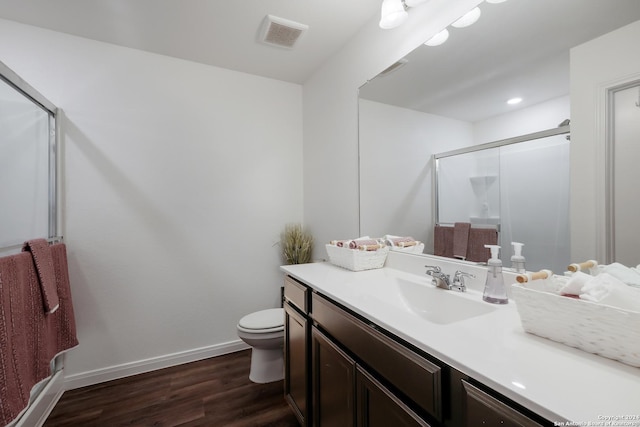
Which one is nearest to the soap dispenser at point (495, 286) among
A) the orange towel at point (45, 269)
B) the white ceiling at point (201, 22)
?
the white ceiling at point (201, 22)

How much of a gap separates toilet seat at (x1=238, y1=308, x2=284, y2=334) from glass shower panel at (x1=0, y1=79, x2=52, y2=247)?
4.42 feet

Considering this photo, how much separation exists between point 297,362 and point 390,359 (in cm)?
83

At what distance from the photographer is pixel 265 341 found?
1885 mm

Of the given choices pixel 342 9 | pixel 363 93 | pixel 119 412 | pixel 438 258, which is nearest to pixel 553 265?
pixel 438 258

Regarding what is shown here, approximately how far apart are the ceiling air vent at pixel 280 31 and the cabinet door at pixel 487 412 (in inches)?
83.8

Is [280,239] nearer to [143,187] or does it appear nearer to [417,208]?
[143,187]

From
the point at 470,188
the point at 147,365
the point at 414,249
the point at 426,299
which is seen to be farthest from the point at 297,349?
the point at 147,365

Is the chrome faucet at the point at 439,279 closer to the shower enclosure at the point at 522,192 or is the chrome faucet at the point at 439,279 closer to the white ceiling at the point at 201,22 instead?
the shower enclosure at the point at 522,192

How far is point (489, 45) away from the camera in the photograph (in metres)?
1.21

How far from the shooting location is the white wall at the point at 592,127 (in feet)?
2.79

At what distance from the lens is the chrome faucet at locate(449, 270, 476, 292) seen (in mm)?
1184

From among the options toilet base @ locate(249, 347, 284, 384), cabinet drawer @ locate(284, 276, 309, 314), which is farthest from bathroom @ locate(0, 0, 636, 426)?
cabinet drawer @ locate(284, 276, 309, 314)

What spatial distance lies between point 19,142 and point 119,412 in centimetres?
172

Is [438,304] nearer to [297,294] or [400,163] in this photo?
[297,294]
